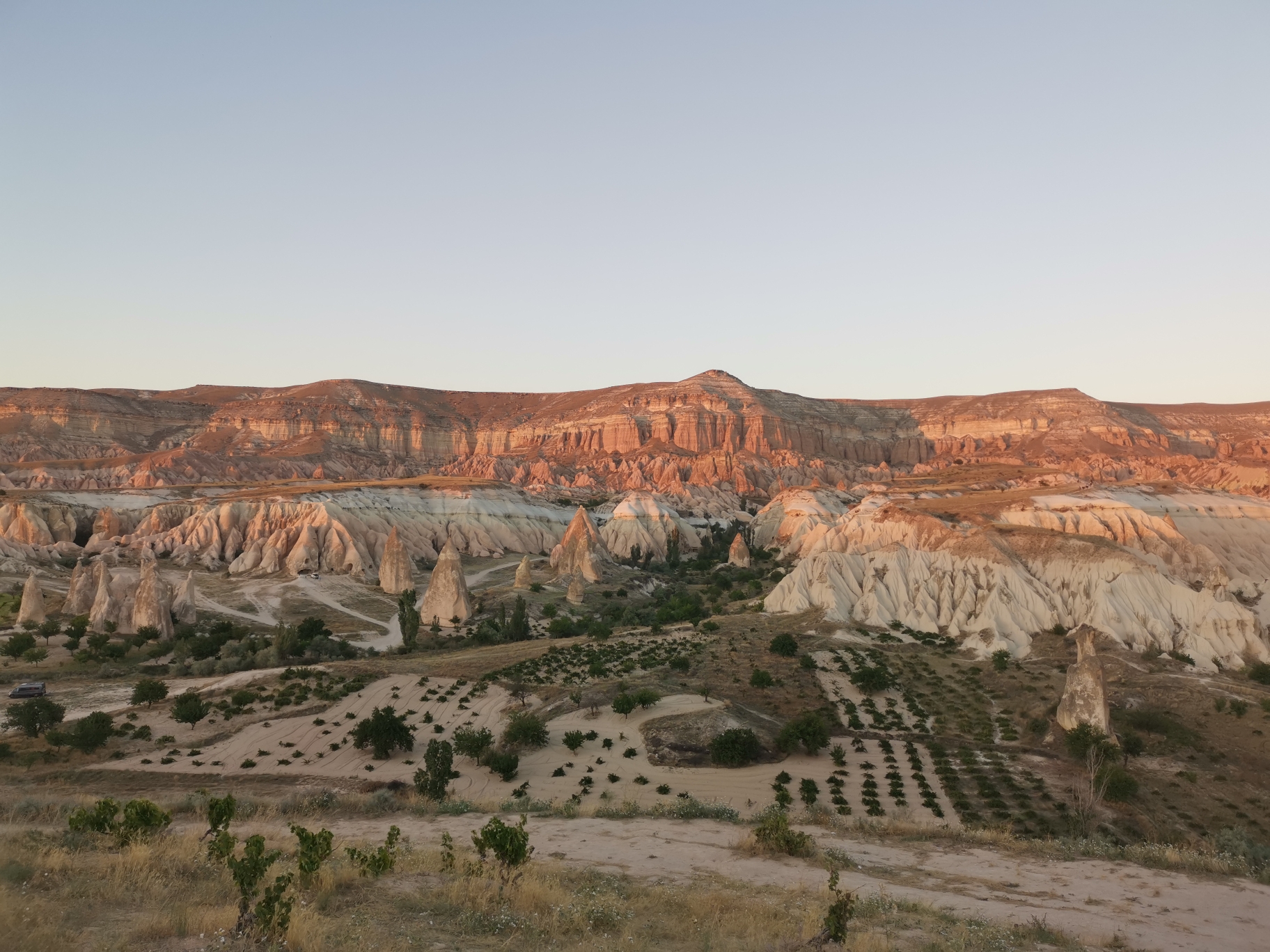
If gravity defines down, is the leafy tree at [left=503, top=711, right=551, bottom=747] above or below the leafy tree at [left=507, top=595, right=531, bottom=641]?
above

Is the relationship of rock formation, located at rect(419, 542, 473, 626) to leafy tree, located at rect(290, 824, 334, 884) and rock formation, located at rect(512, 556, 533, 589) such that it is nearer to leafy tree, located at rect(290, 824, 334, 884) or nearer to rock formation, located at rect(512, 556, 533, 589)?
rock formation, located at rect(512, 556, 533, 589)

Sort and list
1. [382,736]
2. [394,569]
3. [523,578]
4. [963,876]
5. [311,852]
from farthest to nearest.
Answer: [394,569] < [523,578] < [382,736] < [963,876] < [311,852]

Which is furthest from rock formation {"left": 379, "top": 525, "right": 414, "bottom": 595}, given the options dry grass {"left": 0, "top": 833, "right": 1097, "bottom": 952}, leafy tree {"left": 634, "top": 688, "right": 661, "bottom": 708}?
dry grass {"left": 0, "top": 833, "right": 1097, "bottom": 952}

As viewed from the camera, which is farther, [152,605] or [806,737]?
[152,605]

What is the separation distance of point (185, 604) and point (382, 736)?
2892 cm

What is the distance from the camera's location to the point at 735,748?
79.8ft

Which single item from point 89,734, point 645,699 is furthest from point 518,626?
point 89,734

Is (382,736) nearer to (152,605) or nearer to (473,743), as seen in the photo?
(473,743)

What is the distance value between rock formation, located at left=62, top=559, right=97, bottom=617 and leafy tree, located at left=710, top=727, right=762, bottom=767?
40384 millimetres

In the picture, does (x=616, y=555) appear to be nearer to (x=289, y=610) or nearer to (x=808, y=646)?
(x=289, y=610)

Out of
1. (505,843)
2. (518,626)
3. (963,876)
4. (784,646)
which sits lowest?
(518,626)

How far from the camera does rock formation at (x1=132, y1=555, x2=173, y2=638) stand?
42875mm

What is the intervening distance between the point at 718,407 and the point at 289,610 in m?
134

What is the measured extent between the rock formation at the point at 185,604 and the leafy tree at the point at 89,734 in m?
22.4
